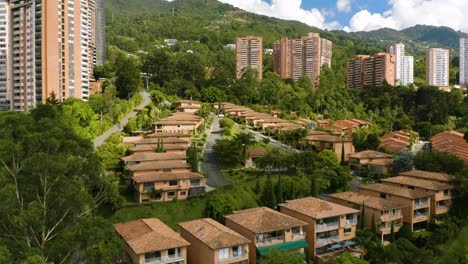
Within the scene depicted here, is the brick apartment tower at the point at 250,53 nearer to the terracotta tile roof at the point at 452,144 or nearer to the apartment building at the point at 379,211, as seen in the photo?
the terracotta tile roof at the point at 452,144

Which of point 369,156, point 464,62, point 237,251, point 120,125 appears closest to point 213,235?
point 237,251

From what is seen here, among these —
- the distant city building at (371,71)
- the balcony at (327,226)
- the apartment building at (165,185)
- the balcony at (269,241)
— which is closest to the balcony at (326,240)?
the balcony at (327,226)

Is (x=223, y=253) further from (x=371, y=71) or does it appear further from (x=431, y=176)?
(x=371, y=71)

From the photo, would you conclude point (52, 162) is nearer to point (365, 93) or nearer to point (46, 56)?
point (46, 56)

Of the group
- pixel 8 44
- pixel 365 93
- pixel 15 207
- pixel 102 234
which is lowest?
pixel 102 234

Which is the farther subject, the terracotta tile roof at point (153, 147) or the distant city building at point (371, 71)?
the distant city building at point (371, 71)

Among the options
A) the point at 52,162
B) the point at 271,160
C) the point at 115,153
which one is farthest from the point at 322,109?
the point at 52,162
